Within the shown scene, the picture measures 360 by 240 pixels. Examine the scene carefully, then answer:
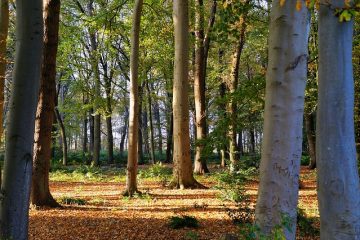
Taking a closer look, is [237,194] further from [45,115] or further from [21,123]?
[21,123]

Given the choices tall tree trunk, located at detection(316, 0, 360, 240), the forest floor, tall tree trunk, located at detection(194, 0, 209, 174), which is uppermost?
tall tree trunk, located at detection(194, 0, 209, 174)

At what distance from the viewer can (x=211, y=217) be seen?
7.39 meters

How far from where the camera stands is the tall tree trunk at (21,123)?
354 cm

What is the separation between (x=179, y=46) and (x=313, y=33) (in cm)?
598

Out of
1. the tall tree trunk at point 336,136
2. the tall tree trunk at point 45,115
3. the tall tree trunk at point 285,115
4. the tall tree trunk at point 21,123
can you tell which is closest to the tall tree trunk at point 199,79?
the tall tree trunk at point 45,115

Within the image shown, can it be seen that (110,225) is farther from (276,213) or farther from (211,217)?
(276,213)

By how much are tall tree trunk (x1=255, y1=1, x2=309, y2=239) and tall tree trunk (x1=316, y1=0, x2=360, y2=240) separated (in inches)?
6.6

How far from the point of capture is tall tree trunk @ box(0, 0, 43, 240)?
3.54 metres

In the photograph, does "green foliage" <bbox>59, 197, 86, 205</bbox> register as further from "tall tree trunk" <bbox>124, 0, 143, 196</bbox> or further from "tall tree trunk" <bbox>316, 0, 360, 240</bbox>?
"tall tree trunk" <bbox>316, 0, 360, 240</bbox>

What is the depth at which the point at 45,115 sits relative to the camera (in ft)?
25.5

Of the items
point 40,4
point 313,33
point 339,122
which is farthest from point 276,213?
point 313,33

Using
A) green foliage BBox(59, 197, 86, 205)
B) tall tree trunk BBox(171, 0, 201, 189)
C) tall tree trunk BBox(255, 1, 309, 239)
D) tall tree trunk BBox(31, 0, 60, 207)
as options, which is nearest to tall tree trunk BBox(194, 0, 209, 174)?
tall tree trunk BBox(171, 0, 201, 189)

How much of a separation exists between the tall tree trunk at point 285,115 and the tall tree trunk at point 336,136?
17 cm

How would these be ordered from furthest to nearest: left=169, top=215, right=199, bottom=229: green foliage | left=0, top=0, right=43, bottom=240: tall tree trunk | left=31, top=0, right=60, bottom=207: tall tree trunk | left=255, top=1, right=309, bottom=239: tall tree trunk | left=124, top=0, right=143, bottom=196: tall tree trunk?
left=124, top=0, right=143, bottom=196: tall tree trunk < left=31, top=0, right=60, bottom=207: tall tree trunk < left=169, top=215, right=199, bottom=229: green foliage < left=0, top=0, right=43, bottom=240: tall tree trunk < left=255, top=1, right=309, bottom=239: tall tree trunk
